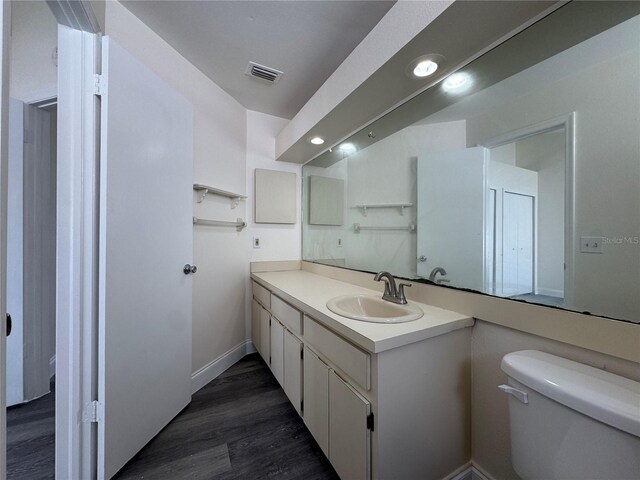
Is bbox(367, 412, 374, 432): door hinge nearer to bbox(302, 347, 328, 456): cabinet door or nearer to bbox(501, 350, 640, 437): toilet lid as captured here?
bbox(302, 347, 328, 456): cabinet door

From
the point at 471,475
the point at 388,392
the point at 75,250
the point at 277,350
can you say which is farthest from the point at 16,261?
the point at 471,475

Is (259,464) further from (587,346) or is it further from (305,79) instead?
(305,79)

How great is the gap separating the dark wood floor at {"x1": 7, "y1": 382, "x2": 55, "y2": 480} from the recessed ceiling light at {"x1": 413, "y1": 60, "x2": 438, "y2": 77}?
8.55 ft

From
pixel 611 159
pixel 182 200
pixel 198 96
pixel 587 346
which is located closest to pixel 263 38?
pixel 198 96

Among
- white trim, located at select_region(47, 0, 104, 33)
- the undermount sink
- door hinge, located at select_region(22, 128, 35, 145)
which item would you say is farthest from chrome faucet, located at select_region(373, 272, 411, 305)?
door hinge, located at select_region(22, 128, 35, 145)

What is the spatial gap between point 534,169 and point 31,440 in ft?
9.43

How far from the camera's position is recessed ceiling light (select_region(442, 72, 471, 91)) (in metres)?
1.18

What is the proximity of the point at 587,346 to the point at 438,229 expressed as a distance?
81cm

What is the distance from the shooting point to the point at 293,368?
4.74 feet

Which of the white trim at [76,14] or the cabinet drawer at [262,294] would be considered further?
the cabinet drawer at [262,294]

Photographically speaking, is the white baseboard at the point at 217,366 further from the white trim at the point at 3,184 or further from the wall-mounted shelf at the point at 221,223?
the white trim at the point at 3,184

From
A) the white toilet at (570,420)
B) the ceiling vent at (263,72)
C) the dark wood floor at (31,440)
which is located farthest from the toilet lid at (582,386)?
the ceiling vent at (263,72)

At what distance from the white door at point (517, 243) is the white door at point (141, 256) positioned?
69.5 inches

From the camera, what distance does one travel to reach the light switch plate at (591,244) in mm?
814
